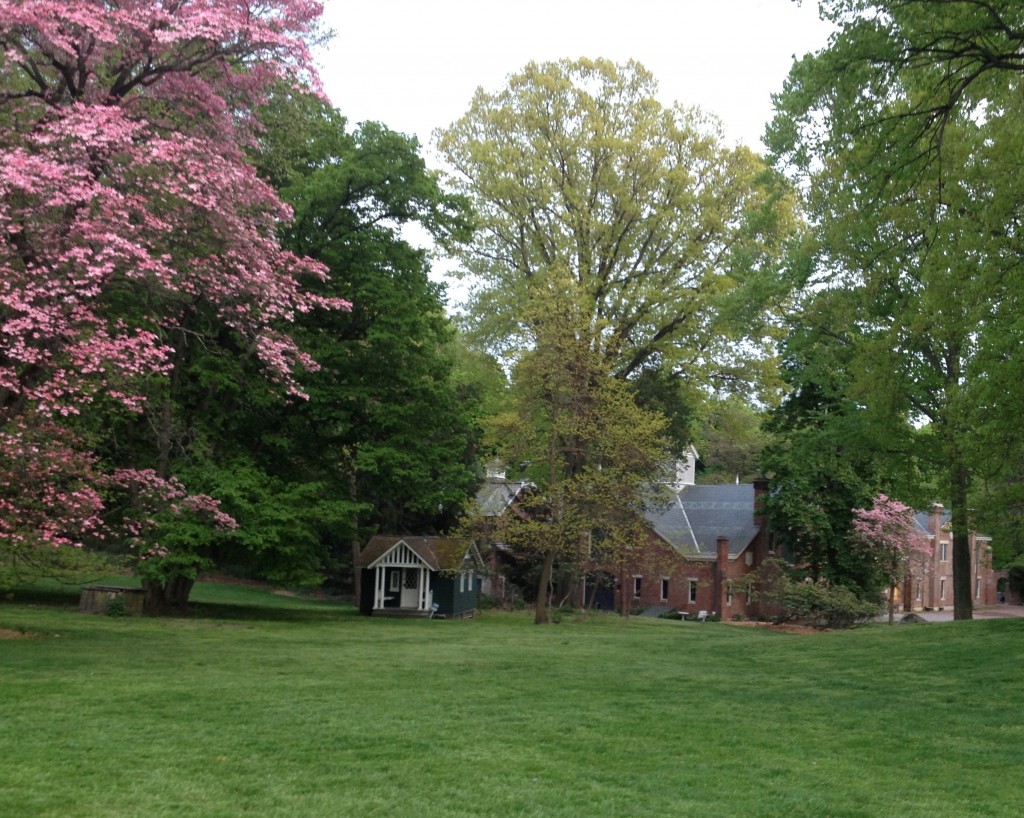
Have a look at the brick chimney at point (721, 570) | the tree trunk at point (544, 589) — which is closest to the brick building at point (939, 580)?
the brick chimney at point (721, 570)

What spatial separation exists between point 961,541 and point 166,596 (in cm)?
1978

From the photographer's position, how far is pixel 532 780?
290 inches

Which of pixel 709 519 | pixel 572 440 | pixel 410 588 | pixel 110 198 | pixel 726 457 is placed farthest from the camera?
pixel 726 457

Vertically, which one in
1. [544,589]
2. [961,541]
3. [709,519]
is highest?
[709,519]

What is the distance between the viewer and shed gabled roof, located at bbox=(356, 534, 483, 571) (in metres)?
32.0

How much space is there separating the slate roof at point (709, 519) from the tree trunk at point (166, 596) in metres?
23.8

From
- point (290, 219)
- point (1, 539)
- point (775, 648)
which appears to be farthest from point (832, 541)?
point (1, 539)

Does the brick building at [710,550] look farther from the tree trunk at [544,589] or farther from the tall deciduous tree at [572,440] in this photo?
the tall deciduous tree at [572,440]

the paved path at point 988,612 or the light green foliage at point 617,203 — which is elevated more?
the light green foliage at point 617,203

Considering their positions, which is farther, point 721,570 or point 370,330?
point 721,570

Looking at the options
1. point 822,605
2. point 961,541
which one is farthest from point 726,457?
point 961,541

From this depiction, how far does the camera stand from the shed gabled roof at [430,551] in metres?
32.0

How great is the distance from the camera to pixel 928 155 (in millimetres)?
13398

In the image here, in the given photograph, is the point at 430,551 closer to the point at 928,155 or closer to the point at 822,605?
the point at 822,605
